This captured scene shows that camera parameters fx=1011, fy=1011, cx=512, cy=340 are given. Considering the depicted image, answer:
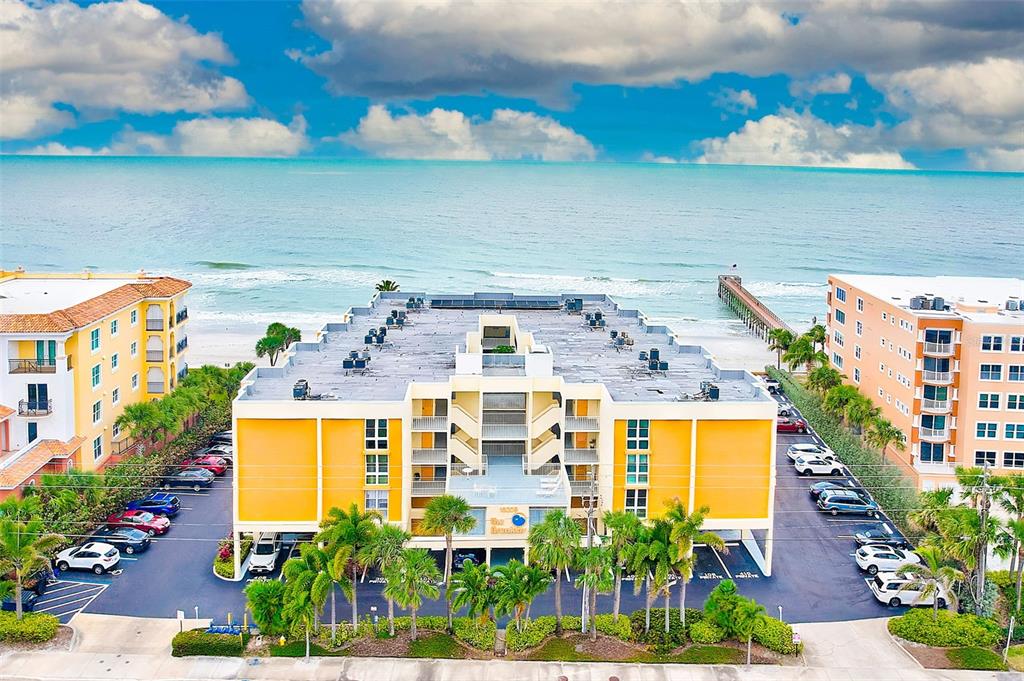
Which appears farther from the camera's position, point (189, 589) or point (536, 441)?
point (536, 441)

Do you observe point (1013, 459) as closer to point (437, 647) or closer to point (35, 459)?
point (437, 647)

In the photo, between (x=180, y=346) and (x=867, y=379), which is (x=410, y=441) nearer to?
(x=180, y=346)

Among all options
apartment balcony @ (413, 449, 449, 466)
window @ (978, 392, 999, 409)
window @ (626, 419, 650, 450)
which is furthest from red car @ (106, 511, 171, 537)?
window @ (978, 392, 999, 409)

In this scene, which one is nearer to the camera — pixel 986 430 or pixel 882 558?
pixel 882 558

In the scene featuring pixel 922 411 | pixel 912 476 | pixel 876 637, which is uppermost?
pixel 922 411

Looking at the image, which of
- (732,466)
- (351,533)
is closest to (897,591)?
(732,466)

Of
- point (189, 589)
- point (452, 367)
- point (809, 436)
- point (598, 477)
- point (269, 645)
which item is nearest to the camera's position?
point (269, 645)

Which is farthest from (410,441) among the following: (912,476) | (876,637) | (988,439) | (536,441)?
(988,439)
